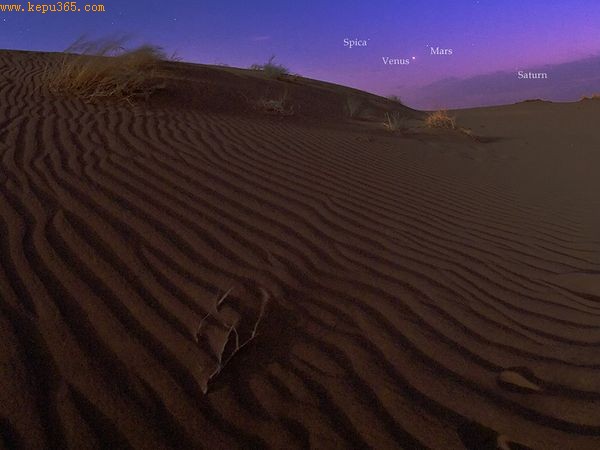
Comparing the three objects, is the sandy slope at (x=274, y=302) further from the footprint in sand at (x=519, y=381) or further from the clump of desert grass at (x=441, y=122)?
the clump of desert grass at (x=441, y=122)

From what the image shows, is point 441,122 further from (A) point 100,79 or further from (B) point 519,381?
(B) point 519,381

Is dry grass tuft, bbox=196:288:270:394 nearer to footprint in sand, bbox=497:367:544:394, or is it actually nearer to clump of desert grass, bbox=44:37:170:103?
footprint in sand, bbox=497:367:544:394

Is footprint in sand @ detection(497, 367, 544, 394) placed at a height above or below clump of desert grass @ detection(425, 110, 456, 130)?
below

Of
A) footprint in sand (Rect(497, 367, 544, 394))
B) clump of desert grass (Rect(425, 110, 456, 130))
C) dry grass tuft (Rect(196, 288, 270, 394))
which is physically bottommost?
footprint in sand (Rect(497, 367, 544, 394))

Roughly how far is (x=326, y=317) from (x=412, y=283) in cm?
73

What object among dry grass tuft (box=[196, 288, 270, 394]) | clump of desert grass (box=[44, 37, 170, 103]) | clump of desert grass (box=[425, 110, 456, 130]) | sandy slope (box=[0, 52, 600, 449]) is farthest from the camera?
clump of desert grass (box=[425, 110, 456, 130])

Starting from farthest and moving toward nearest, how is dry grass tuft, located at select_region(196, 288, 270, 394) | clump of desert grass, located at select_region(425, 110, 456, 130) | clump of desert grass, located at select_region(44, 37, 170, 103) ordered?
clump of desert grass, located at select_region(425, 110, 456, 130)
clump of desert grass, located at select_region(44, 37, 170, 103)
dry grass tuft, located at select_region(196, 288, 270, 394)

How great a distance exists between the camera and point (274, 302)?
102 inches

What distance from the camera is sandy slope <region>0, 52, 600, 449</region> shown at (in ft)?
6.08

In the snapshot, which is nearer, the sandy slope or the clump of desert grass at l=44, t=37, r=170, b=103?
the sandy slope

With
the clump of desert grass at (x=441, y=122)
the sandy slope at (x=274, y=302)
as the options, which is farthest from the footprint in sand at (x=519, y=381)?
the clump of desert grass at (x=441, y=122)

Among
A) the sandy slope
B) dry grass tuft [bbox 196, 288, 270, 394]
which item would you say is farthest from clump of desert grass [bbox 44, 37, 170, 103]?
dry grass tuft [bbox 196, 288, 270, 394]

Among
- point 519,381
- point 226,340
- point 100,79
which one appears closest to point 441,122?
point 100,79

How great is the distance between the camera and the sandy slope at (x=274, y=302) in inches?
72.9
